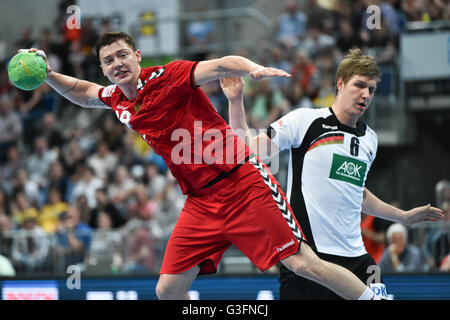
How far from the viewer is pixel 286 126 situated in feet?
16.8

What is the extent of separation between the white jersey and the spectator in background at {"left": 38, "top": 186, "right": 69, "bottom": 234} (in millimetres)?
8233

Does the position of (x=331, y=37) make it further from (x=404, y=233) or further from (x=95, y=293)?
(x=95, y=293)

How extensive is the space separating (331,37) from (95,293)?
741 centimetres

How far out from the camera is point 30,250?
446 inches

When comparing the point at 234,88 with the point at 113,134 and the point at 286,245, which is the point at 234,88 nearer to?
the point at 286,245

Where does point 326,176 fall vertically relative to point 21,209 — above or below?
above

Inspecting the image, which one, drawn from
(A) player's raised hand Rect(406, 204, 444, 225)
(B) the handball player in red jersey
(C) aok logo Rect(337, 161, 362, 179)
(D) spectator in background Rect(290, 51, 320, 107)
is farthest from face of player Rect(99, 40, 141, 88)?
(D) spectator in background Rect(290, 51, 320, 107)

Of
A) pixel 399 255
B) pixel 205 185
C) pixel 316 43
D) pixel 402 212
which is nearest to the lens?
pixel 205 185

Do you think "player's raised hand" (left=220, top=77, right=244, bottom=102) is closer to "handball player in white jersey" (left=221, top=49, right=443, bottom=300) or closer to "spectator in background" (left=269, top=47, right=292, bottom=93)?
"handball player in white jersey" (left=221, top=49, right=443, bottom=300)

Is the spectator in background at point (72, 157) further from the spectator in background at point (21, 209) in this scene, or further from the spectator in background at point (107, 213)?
the spectator in background at point (107, 213)

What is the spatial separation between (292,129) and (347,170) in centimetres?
50

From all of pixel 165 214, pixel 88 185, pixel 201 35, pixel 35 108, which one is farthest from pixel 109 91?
pixel 35 108

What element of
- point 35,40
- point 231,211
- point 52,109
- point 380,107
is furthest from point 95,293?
point 35,40

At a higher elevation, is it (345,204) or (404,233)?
(345,204)
